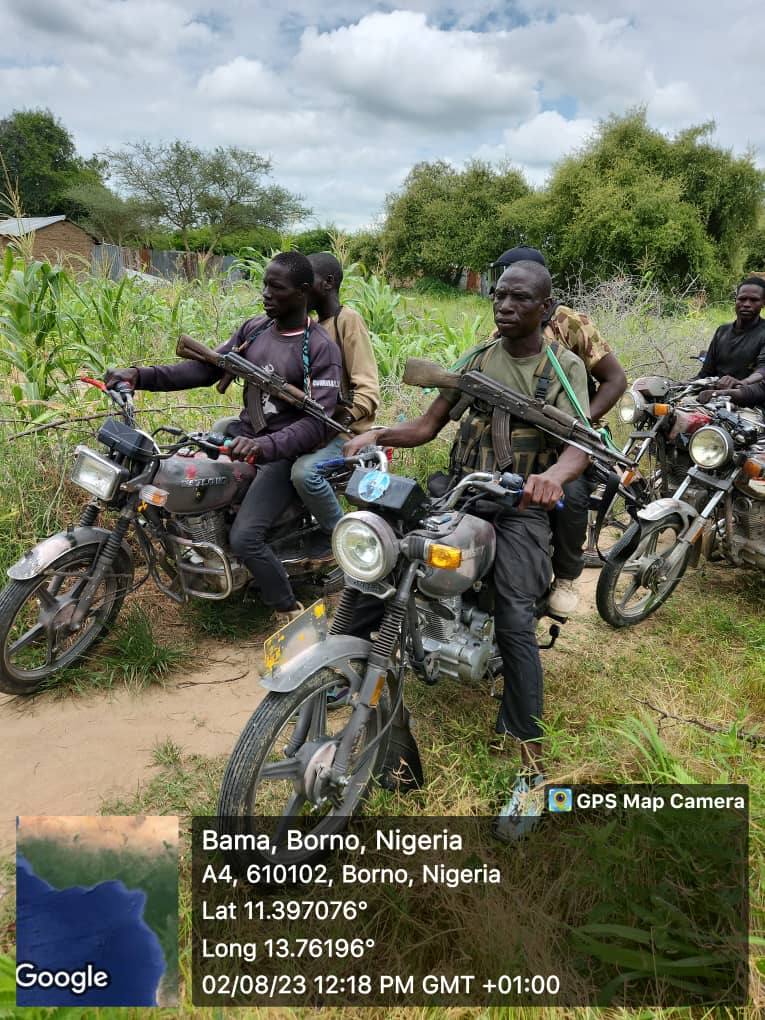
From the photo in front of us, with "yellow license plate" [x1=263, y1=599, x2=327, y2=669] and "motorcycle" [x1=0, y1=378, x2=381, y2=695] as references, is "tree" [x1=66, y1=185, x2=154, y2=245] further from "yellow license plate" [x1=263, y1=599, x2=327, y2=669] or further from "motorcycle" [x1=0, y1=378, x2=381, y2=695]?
A: "yellow license plate" [x1=263, y1=599, x2=327, y2=669]

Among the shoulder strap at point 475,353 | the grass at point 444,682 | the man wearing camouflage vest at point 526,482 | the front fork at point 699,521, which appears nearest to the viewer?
the grass at point 444,682

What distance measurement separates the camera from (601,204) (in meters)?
22.6

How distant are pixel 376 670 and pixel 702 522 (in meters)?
2.70

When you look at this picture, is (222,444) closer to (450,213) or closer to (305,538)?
(305,538)

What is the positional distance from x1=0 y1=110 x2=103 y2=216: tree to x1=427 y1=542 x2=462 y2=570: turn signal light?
46376mm

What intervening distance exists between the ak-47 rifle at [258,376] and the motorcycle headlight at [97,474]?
30.9 inches

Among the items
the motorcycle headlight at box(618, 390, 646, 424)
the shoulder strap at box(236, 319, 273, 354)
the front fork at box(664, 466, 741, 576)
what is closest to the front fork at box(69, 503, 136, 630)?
the shoulder strap at box(236, 319, 273, 354)

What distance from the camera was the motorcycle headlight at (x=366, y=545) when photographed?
6.97ft

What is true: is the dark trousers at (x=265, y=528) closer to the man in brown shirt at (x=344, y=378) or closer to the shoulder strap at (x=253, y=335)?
the man in brown shirt at (x=344, y=378)

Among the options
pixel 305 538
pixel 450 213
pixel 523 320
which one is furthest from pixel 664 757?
pixel 450 213

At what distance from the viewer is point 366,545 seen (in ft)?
7.13

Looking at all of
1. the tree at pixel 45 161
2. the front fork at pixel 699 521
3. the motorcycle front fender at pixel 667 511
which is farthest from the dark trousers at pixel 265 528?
the tree at pixel 45 161

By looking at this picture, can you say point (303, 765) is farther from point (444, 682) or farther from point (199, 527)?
point (199, 527)

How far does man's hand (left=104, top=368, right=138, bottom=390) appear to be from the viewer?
344 cm
